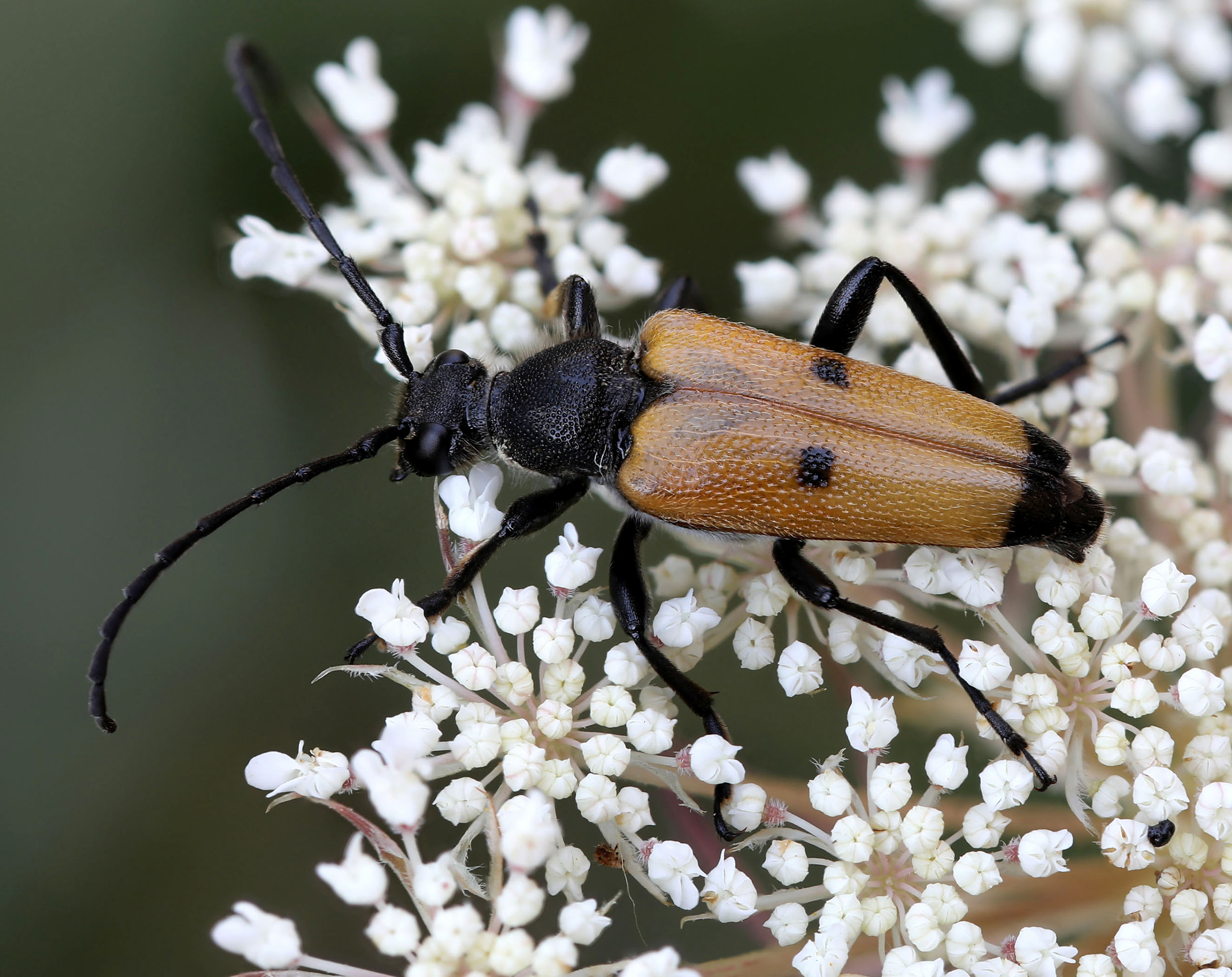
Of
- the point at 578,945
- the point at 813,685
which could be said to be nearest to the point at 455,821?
the point at 578,945

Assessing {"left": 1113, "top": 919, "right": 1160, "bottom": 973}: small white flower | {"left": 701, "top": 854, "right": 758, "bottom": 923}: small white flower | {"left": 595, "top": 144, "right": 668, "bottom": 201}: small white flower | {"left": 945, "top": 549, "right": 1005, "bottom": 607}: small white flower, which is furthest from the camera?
{"left": 595, "top": 144, "right": 668, "bottom": 201}: small white flower

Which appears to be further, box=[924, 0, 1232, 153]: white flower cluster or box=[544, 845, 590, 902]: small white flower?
box=[924, 0, 1232, 153]: white flower cluster

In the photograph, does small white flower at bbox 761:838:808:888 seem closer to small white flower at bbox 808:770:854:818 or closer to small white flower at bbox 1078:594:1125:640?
small white flower at bbox 808:770:854:818

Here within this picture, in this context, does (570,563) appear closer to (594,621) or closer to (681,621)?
(594,621)

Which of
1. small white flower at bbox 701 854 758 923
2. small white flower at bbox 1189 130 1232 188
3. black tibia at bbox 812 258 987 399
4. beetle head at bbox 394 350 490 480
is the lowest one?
small white flower at bbox 701 854 758 923

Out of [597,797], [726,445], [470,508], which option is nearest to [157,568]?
[470,508]

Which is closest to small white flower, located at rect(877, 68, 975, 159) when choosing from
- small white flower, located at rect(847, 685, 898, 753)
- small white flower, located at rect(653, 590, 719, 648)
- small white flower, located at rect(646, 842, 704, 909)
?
small white flower, located at rect(653, 590, 719, 648)

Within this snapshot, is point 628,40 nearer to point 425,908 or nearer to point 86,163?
point 86,163

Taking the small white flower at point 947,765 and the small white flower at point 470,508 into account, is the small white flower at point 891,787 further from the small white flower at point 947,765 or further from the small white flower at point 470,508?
the small white flower at point 470,508
